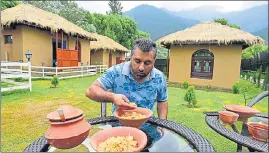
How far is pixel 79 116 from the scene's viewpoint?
870mm

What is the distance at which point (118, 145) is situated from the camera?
847mm

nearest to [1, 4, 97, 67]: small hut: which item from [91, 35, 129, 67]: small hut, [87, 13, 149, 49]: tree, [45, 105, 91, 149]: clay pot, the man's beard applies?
[91, 35, 129, 67]: small hut

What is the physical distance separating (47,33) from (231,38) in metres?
8.03

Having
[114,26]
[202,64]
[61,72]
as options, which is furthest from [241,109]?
[114,26]

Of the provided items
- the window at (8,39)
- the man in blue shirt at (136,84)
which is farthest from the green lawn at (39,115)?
the window at (8,39)

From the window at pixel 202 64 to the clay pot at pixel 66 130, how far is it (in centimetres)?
818

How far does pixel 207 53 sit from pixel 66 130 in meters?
8.41

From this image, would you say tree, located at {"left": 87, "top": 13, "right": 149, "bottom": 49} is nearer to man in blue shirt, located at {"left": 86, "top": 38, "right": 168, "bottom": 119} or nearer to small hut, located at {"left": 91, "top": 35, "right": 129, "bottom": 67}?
small hut, located at {"left": 91, "top": 35, "right": 129, "bottom": 67}

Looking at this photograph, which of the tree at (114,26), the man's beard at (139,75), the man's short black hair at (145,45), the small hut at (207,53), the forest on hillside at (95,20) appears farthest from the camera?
the tree at (114,26)

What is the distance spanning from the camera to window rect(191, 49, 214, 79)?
838 centimetres

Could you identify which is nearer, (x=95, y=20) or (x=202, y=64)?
(x=202, y=64)

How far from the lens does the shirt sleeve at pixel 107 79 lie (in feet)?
5.49

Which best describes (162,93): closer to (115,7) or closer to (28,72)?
(28,72)

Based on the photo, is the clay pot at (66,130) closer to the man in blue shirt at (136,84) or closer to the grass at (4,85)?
the man in blue shirt at (136,84)
